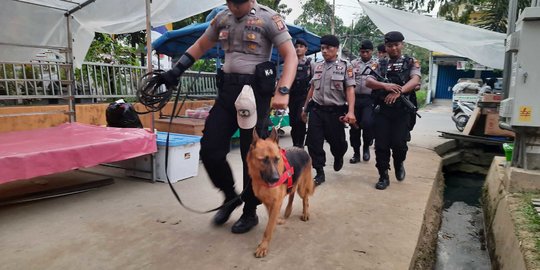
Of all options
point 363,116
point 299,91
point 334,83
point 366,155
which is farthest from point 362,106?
point 334,83

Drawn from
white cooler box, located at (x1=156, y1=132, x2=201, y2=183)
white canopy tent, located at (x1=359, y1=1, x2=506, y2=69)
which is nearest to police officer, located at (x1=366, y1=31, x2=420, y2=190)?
white cooler box, located at (x1=156, y1=132, x2=201, y2=183)

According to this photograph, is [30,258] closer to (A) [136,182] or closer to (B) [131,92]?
(A) [136,182]

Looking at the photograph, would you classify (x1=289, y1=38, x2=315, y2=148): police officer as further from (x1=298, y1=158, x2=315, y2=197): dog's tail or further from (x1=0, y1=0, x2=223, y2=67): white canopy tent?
(x1=298, y1=158, x2=315, y2=197): dog's tail

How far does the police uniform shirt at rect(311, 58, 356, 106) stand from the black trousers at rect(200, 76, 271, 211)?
1.65 meters


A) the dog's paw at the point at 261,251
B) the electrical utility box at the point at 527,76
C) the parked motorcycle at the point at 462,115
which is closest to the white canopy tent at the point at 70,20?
the dog's paw at the point at 261,251

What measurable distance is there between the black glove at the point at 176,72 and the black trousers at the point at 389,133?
2.41 metres

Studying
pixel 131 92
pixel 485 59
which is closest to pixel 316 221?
pixel 131 92

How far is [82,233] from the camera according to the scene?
2738 millimetres

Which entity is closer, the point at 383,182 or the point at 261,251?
the point at 261,251

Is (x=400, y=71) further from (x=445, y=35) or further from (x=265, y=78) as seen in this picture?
(x=445, y=35)

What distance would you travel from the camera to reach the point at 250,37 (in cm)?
253

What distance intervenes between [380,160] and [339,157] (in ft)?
1.63

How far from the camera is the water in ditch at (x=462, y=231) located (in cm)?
359

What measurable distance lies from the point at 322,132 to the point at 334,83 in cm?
60
